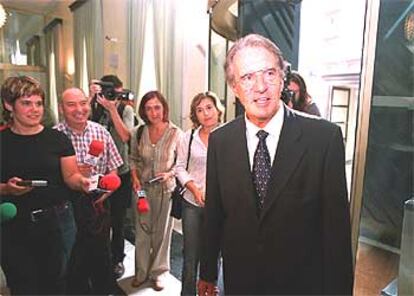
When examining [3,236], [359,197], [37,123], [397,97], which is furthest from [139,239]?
[397,97]

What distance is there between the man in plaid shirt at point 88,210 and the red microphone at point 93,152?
0.03 ft

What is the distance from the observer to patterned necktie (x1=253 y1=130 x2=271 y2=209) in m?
0.98

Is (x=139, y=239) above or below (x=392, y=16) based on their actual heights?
below

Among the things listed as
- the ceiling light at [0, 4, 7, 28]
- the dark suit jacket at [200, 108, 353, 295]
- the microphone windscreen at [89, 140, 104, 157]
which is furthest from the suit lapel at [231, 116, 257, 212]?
the ceiling light at [0, 4, 7, 28]

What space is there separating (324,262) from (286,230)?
16 cm

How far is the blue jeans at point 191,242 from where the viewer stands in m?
1.62

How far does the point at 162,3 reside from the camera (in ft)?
7.26

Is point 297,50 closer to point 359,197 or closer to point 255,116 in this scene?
point 359,197

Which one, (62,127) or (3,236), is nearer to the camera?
(3,236)

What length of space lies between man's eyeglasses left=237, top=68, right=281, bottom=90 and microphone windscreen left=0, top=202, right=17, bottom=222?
105 cm

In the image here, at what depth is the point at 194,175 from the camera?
1.64 meters

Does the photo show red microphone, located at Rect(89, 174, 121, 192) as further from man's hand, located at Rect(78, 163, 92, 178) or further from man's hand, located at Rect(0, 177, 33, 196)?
man's hand, located at Rect(0, 177, 33, 196)

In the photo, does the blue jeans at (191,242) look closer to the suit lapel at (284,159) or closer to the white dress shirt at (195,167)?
the white dress shirt at (195,167)

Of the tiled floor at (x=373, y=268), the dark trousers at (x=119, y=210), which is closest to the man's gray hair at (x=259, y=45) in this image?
the dark trousers at (x=119, y=210)
